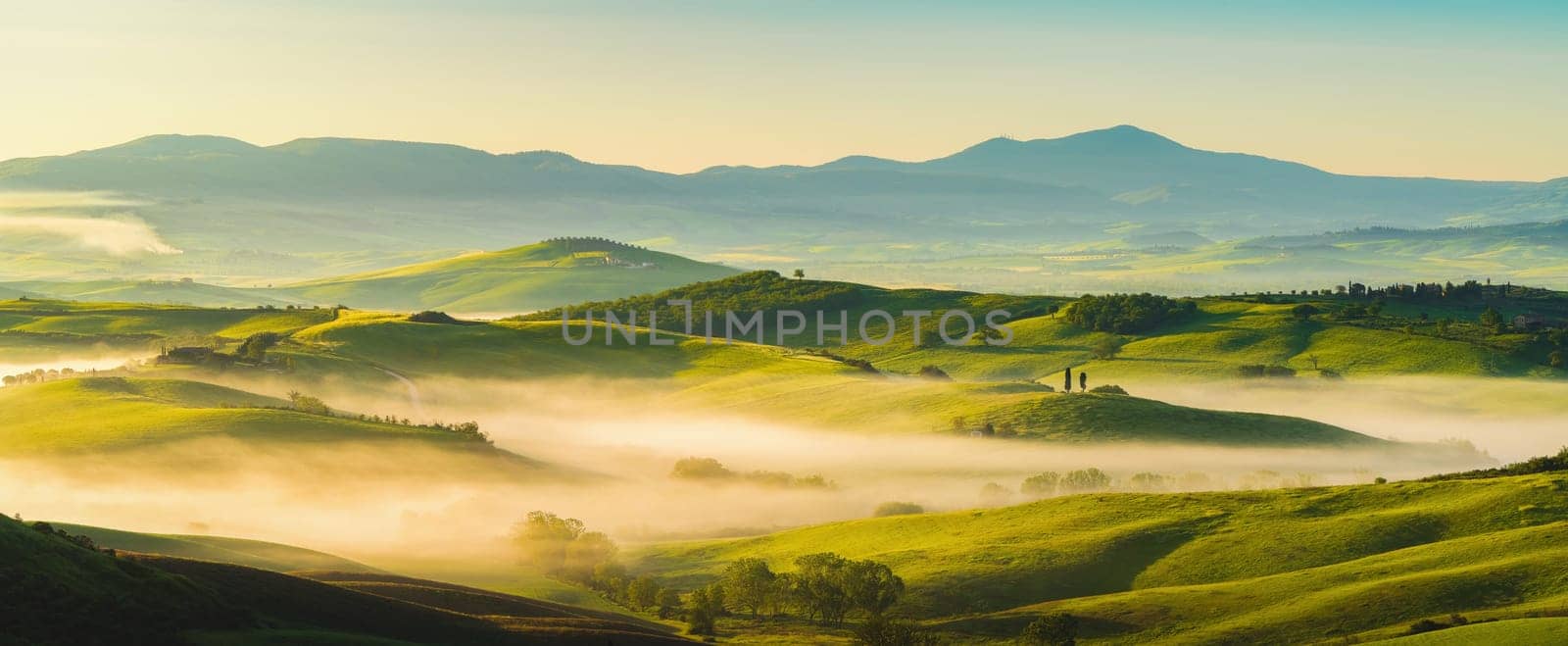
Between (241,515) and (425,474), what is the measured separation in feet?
82.0

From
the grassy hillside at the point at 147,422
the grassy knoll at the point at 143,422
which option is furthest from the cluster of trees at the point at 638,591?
the grassy knoll at the point at 143,422

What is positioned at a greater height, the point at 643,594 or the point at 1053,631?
the point at 1053,631

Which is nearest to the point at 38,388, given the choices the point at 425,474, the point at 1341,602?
the point at 425,474

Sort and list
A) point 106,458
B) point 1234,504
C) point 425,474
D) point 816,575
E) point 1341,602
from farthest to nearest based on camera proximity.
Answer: point 425,474, point 106,458, point 1234,504, point 816,575, point 1341,602

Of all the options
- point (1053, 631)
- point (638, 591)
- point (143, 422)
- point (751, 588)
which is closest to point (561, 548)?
point (638, 591)

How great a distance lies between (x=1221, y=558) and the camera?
108750 millimetres

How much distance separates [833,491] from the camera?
174 metres

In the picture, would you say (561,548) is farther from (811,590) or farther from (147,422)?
(147,422)

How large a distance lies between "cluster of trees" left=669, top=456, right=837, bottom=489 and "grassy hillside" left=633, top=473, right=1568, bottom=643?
3838 cm

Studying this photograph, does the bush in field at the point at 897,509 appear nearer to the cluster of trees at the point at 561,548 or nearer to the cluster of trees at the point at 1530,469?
the cluster of trees at the point at 561,548

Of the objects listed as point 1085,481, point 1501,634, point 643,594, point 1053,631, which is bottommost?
point 643,594

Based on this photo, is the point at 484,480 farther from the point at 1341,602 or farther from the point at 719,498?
the point at 1341,602

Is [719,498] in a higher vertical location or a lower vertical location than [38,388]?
lower

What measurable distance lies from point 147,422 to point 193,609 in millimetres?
106707
